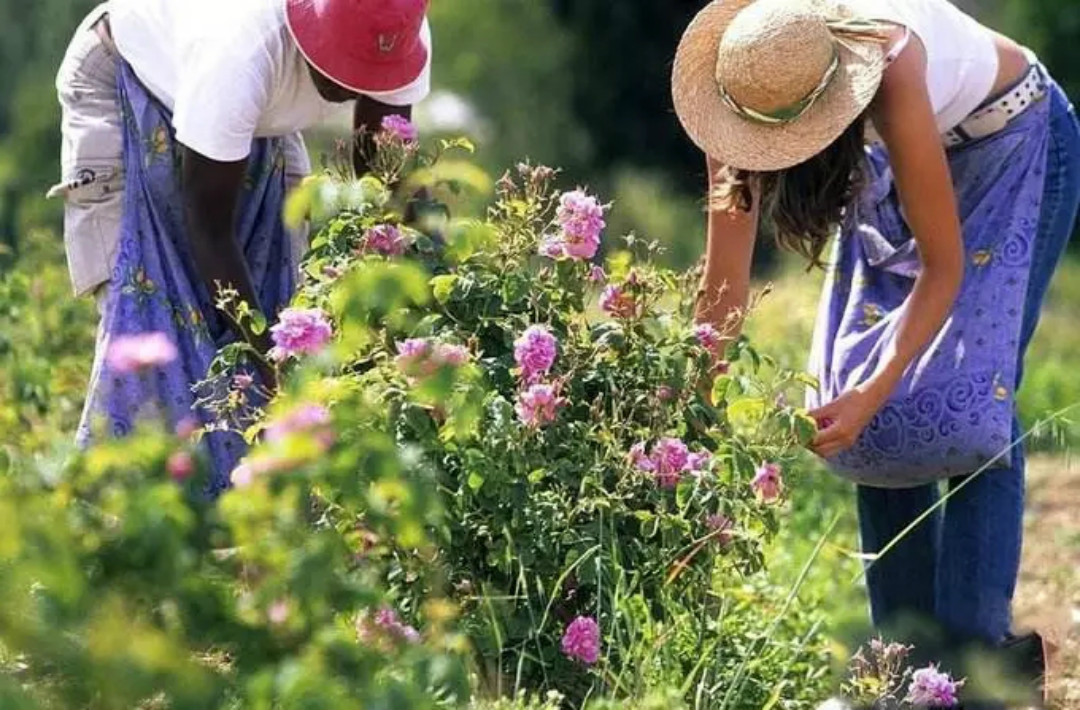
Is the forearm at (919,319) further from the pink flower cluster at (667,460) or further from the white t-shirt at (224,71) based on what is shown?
the white t-shirt at (224,71)

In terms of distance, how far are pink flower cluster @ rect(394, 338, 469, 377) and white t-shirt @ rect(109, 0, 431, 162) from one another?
806 millimetres

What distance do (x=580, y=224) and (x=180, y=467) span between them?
1.25 metres

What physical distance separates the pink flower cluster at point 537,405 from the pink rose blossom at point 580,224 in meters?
0.25

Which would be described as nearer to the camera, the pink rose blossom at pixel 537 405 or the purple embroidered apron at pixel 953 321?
the pink rose blossom at pixel 537 405

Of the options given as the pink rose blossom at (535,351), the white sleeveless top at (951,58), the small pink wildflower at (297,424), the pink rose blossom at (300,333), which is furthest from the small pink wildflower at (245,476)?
the white sleeveless top at (951,58)

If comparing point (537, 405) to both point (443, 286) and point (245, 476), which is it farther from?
point (245, 476)

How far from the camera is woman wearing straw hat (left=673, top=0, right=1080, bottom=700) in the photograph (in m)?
3.24

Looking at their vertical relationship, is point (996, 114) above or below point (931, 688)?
above

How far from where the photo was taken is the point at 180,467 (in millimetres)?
1992

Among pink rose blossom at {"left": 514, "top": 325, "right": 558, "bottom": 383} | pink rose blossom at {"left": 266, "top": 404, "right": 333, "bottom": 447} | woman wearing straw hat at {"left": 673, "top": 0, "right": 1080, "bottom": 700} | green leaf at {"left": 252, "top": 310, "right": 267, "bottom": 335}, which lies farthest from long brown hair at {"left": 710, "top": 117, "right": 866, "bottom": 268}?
pink rose blossom at {"left": 266, "top": 404, "right": 333, "bottom": 447}

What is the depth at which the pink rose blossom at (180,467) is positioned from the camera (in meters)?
1.99

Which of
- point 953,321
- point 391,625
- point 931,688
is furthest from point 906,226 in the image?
point 391,625

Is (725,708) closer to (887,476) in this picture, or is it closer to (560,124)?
(887,476)

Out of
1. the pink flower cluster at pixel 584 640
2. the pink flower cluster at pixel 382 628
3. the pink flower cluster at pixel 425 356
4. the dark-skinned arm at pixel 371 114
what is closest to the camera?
the pink flower cluster at pixel 382 628
